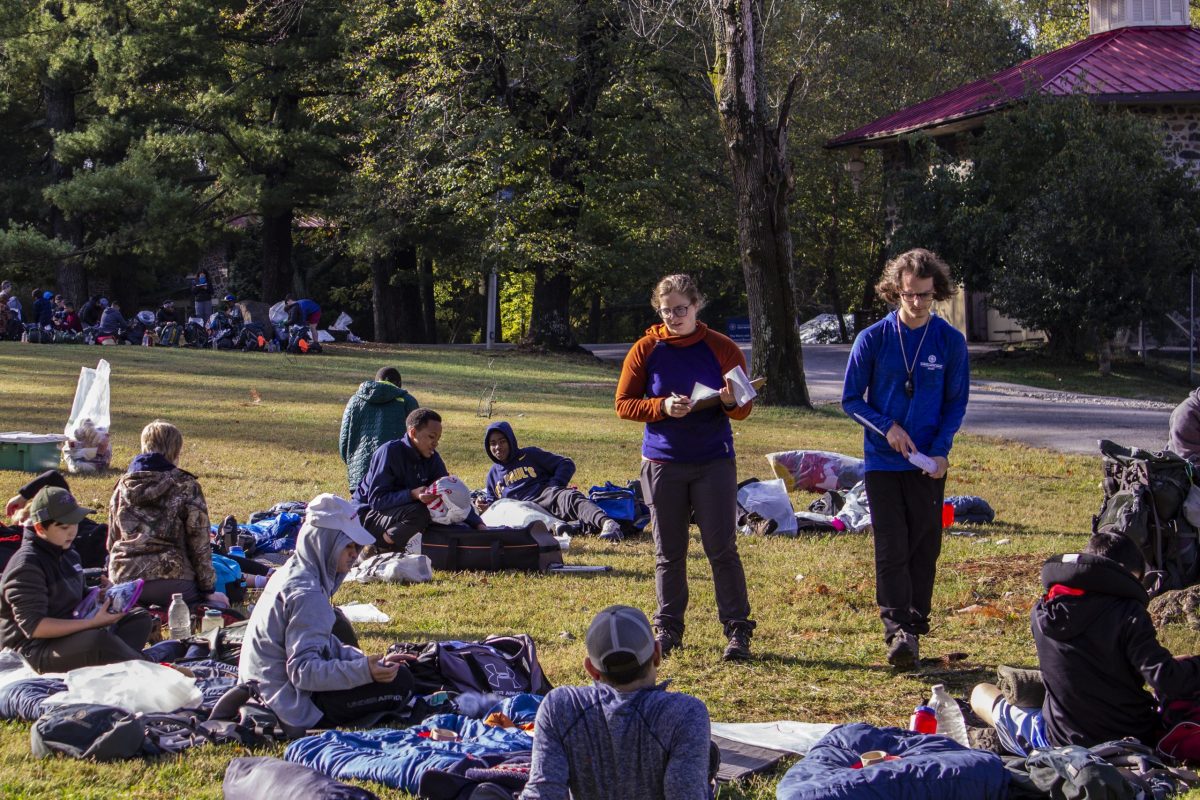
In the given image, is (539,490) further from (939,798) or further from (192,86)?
(192,86)

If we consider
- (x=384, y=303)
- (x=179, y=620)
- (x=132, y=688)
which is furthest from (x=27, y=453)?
(x=384, y=303)

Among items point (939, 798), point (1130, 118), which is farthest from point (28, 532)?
point (1130, 118)

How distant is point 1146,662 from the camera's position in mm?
4684

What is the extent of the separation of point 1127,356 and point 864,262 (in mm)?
14928

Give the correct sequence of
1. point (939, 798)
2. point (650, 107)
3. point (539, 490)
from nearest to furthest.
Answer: point (939, 798) < point (539, 490) < point (650, 107)

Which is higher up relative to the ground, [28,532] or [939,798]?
[28,532]

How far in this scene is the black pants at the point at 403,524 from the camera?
8.81 metres

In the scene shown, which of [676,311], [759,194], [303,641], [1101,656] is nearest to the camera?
[1101,656]

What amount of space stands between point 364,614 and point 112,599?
165 cm

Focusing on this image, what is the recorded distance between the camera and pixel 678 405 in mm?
6273

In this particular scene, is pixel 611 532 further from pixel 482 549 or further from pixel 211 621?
pixel 211 621

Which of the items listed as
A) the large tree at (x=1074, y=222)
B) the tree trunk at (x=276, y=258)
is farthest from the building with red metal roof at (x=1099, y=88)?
the tree trunk at (x=276, y=258)

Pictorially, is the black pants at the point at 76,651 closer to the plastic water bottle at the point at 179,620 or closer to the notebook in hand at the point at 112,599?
the notebook in hand at the point at 112,599

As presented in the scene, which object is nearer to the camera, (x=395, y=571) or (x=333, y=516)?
(x=333, y=516)
